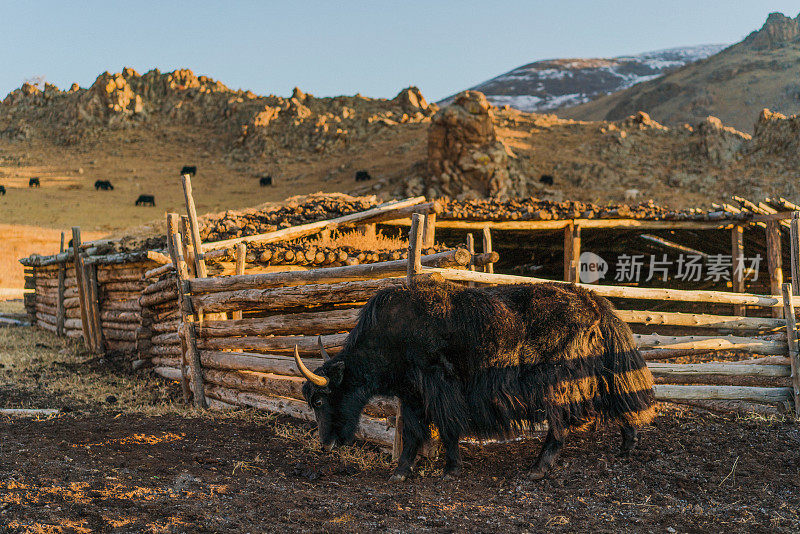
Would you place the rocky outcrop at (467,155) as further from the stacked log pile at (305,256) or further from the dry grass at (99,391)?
the stacked log pile at (305,256)

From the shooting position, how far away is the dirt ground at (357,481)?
3.72 meters

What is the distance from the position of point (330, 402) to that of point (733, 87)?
85120 mm

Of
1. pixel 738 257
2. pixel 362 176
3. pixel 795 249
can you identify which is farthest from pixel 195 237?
pixel 362 176

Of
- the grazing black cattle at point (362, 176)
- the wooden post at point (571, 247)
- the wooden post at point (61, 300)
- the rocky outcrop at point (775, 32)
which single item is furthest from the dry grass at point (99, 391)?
the rocky outcrop at point (775, 32)

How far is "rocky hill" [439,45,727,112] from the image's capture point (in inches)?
6014

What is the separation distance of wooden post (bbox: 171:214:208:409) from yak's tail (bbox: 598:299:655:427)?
4.72 m

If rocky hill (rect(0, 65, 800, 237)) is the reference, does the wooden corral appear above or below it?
below

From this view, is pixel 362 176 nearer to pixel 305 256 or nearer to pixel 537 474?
pixel 305 256

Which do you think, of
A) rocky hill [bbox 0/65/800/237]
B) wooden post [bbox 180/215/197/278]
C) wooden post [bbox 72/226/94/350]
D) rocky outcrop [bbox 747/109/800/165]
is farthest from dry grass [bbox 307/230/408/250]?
rocky outcrop [bbox 747/109/800/165]

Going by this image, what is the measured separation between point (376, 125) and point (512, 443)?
4472cm

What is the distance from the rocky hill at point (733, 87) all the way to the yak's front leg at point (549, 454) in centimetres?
7091

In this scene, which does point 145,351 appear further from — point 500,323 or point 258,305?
point 500,323

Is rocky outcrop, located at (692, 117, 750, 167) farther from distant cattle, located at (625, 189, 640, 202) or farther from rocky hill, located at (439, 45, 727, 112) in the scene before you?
rocky hill, located at (439, 45, 727, 112)

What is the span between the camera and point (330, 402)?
15.5 feet
